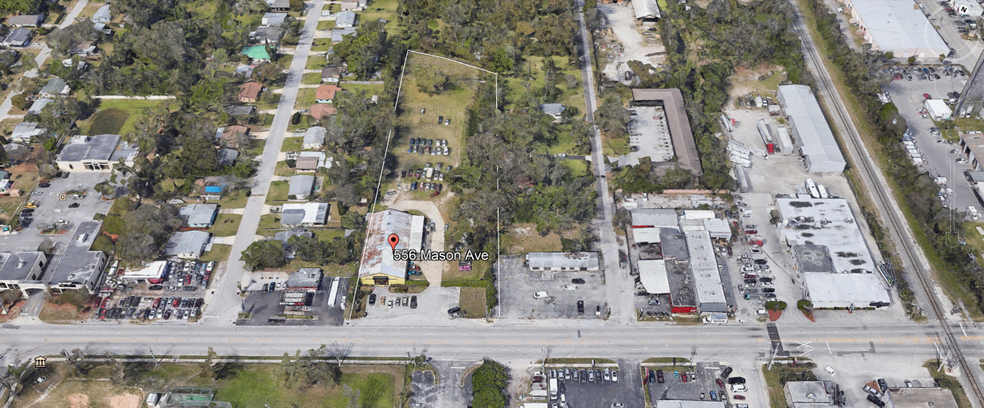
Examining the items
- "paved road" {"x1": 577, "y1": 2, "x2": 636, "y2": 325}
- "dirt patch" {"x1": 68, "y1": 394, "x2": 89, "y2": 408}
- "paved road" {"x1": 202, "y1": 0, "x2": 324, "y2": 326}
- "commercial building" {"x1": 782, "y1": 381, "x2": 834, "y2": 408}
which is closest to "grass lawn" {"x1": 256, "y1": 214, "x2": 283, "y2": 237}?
"paved road" {"x1": 202, "y1": 0, "x2": 324, "y2": 326}

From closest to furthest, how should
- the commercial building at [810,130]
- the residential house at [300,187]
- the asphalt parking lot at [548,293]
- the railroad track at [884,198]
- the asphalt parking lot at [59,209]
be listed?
1. the railroad track at [884,198]
2. the asphalt parking lot at [548,293]
3. the asphalt parking lot at [59,209]
4. the residential house at [300,187]
5. the commercial building at [810,130]

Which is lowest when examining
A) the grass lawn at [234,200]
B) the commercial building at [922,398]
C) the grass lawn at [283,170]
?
the commercial building at [922,398]

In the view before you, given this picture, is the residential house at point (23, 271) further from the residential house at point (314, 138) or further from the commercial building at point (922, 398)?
the commercial building at point (922, 398)

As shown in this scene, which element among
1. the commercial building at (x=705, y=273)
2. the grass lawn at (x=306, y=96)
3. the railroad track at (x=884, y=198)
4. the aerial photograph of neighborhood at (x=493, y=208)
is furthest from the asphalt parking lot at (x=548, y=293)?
the grass lawn at (x=306, y=96)

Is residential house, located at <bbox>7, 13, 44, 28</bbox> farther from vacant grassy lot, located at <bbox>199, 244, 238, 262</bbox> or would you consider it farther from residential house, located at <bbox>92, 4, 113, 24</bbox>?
vacant grassy lot, located at <bbox>199, 244, 238, 262</bbox>

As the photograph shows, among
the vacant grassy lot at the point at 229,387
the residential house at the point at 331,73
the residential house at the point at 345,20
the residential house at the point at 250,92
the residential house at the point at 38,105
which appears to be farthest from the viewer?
the residential house at the point at 345,20

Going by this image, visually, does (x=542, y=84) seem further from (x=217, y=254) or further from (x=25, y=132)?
(x=25, y=132)

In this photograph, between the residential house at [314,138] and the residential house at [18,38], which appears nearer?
the residential house at [314,138]
